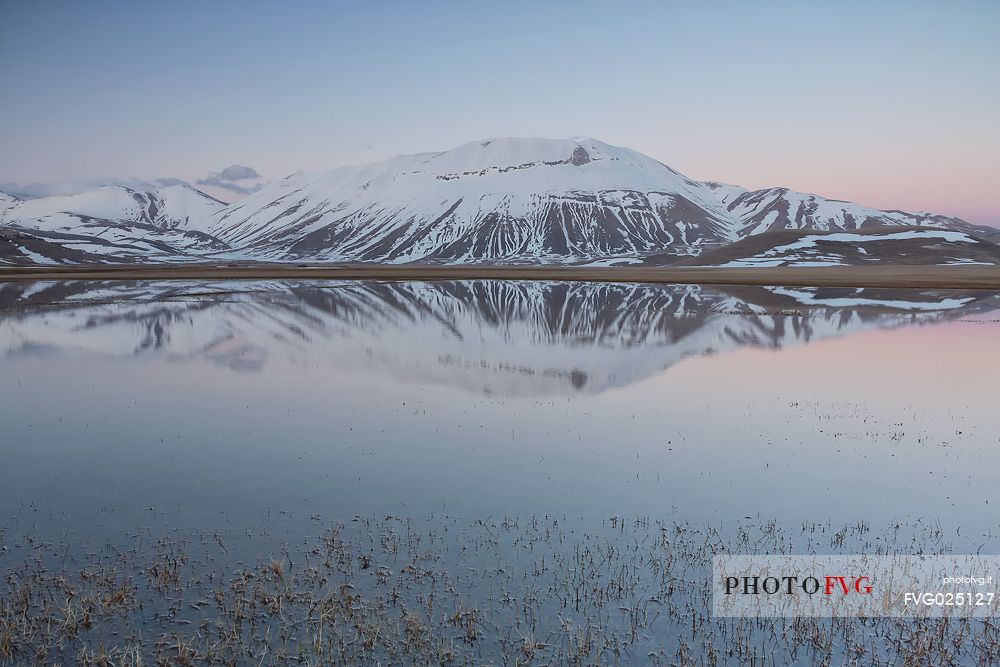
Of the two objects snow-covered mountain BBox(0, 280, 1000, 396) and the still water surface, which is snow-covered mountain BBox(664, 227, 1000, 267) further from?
the still water surface

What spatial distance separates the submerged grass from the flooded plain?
0.05m

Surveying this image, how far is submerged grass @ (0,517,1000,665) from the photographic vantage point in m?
9.16

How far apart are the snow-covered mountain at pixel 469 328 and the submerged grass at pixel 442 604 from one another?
13998 millimetres

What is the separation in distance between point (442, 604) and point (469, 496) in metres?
4.58

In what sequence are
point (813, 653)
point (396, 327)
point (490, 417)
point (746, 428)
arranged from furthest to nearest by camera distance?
point (396, 327) < point (490, 417) < point (746, 428) < point (813, 653)

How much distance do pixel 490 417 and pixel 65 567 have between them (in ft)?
42.9

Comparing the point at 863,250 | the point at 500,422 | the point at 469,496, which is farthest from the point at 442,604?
the point at 863,250

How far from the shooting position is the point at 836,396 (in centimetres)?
2498

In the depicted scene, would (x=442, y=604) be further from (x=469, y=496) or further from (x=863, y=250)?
(x=863, y=250)

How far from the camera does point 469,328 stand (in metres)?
48.0

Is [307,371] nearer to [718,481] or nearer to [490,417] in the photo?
Answer: [490,417]

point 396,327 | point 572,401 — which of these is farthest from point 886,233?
point 572,401

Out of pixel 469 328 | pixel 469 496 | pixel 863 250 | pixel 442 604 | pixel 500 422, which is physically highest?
pixel 863 250

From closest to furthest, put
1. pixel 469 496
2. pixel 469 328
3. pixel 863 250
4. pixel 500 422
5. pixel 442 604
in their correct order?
pixel 442 604, pixel 469 496, pixel 500 422, pixel 469 328, pixel 863 250
